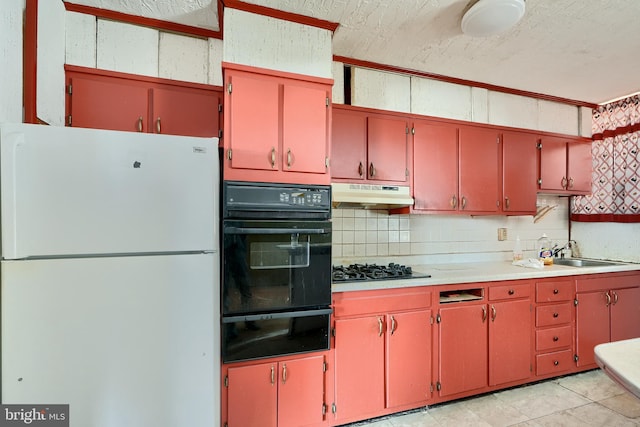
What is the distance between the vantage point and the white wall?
4.23 ft

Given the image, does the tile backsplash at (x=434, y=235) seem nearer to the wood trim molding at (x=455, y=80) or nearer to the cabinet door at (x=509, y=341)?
the cabinet door at (x=509, y=341)

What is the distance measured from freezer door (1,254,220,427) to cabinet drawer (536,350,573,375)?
7.97 ft

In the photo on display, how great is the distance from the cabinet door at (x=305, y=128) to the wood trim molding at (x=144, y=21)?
0.72 metres

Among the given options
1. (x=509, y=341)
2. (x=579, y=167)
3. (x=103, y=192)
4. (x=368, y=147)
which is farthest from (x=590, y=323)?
(x=103, y=192)

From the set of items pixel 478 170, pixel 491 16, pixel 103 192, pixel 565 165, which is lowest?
pixel 103 192

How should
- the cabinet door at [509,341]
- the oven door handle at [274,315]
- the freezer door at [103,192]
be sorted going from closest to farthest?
the freezer door at [103,192] < the oven door handle at [274,315] < the cabinet door at [509,341]

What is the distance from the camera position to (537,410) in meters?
2.12

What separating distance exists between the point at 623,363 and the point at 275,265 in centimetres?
140

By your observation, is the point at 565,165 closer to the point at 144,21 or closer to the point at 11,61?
the point at 144,21

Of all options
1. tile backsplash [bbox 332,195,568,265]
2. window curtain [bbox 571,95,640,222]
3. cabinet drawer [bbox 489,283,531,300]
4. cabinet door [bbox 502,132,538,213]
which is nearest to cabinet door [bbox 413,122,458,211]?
tile backsplash [bbox 332,195,568,265]

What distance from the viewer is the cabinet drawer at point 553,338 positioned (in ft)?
7.88

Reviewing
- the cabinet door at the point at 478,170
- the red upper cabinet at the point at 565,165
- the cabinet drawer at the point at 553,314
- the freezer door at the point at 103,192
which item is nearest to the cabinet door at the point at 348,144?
the cabinet door at the point at 478,170

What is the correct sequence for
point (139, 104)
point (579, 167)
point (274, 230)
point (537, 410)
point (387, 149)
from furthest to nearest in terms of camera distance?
1. point (579, 167)
2. point (387, 149)
3. point (537, 410)
4. point (139, 104)
5. point (274, 230)

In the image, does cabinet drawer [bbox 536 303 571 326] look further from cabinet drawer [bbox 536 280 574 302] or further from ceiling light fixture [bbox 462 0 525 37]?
ceiling light fixture [bbox 462 0 525 37]
